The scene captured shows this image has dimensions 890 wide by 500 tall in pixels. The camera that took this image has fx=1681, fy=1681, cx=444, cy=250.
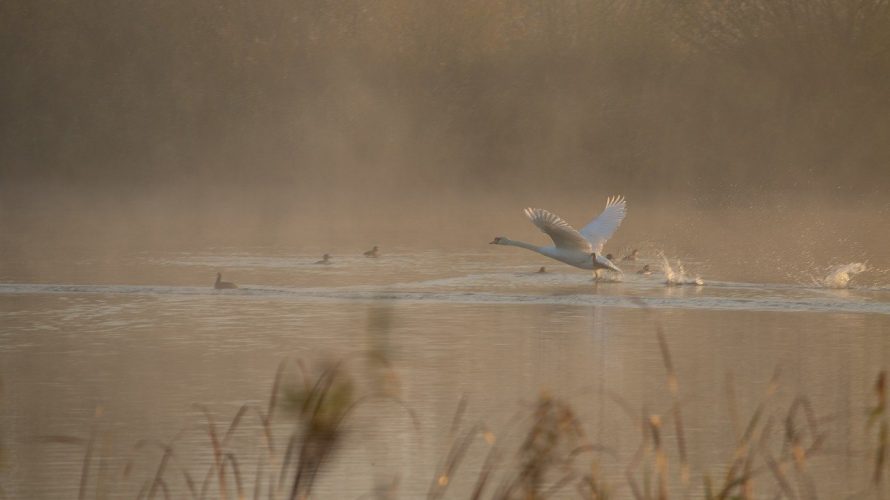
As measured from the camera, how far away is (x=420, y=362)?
1284 centimetres

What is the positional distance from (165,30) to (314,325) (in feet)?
128

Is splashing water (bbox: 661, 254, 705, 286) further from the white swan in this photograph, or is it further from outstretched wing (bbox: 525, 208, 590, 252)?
outstretched wing (bbox: 525, 208, 590, 252)

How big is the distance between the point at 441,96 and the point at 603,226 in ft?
103

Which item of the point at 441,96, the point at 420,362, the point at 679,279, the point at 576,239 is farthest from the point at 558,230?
the point at 441,96

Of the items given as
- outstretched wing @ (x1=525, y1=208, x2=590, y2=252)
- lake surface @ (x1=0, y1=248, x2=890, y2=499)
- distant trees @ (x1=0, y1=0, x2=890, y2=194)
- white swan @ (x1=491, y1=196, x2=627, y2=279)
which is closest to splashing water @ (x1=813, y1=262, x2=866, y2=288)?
lake surface @ (x1=0, y1=248, x2=890, y2=499)

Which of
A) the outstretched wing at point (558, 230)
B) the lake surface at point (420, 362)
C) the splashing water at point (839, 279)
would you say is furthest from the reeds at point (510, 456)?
the splashing water at point (839, 279)

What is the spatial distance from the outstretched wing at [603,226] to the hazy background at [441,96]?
76.0 feet

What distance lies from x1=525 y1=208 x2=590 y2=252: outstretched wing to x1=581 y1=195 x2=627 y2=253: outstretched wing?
0.29 m

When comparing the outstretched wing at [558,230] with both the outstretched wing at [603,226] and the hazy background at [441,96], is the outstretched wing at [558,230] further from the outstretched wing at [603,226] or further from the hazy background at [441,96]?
the hazy background at [441,96]

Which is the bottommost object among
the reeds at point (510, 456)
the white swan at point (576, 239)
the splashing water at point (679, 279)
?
the reeds at point (510, 456)

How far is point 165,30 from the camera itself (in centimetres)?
5275

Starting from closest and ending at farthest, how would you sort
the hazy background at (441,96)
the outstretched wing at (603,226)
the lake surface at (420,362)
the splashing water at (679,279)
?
the lake surface at (420,362) → the splashing water at (679,279) → the outstretched wing at (603,226) → the hazy background at (441,96)

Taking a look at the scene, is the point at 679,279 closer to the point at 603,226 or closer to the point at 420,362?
the point at 603,226

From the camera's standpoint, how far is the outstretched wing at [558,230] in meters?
17.6
